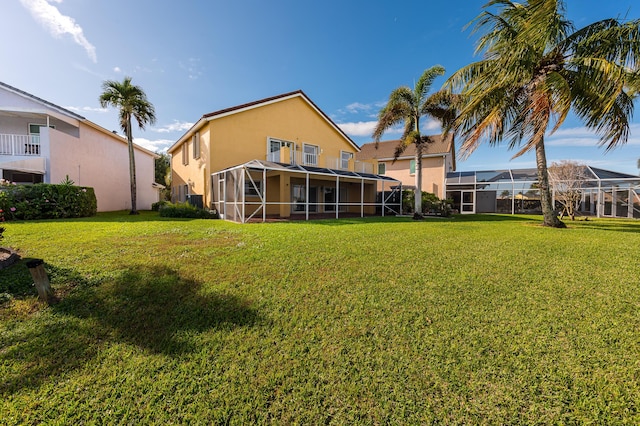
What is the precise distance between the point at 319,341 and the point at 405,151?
84.3 feet

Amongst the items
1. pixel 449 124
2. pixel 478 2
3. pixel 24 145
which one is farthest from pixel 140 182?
pixel 478 2

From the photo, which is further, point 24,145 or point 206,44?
point 24,145

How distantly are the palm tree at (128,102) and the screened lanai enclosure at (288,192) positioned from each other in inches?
237

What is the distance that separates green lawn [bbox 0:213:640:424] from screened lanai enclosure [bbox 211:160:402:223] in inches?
307

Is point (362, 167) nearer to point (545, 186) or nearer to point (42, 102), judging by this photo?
point (545, 186)

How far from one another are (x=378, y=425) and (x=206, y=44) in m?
14.4

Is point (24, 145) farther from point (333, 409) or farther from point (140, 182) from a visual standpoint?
point (333, 409)

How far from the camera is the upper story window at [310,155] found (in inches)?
707

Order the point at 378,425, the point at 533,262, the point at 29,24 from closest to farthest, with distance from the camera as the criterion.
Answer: the point at 378,425 < the point at 533,262 < the point at 29,24

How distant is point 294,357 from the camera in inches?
101

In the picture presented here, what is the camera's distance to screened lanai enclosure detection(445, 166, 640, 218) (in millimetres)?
18078

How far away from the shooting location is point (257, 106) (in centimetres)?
1645

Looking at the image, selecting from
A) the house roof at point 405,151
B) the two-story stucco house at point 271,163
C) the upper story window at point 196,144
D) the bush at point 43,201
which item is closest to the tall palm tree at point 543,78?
the two-story stucco house at point 271,163

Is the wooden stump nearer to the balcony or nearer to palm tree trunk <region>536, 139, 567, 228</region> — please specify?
the balcony
